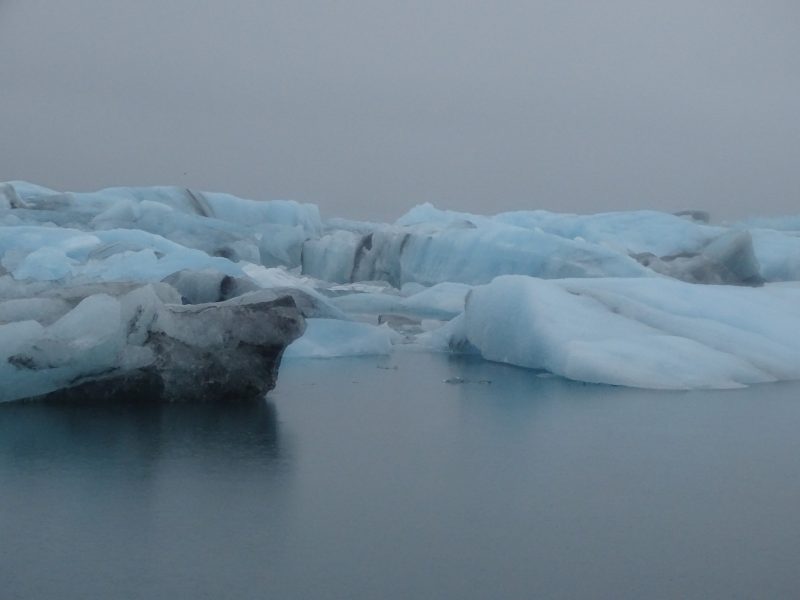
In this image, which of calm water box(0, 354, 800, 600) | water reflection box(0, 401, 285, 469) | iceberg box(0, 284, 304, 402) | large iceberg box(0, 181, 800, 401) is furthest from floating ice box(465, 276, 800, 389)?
water reflection box(0, 401, 285, 469)

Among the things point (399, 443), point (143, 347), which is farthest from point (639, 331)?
point (143, 347)

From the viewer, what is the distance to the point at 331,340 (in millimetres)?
6785

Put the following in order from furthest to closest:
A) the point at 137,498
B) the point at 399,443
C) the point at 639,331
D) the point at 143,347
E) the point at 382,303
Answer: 1. the point at 382,303
2. the point at 639,331
3. the point at 143,347
4. the point at 399,443
5. the point at 137,498

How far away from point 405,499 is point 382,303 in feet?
21.4

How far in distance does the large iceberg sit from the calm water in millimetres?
234

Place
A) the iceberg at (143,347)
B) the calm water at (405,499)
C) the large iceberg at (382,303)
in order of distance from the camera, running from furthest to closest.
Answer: the large iceberg at (382,303) < the iceberg at (143,347) < the calm water at (405,499)

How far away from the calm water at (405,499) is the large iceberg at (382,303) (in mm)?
234

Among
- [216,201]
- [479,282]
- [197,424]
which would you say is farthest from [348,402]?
[216,201]

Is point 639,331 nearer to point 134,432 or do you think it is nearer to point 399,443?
point 399,443

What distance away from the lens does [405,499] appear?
10.1ft

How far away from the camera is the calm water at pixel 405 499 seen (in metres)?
2.35

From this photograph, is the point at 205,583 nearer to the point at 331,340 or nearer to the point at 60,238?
the point at 331,340

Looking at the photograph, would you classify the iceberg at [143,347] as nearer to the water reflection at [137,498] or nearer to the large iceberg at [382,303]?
the large iceberg at [382,303]

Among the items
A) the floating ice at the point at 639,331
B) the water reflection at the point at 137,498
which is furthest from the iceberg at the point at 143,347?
the floating ice at the point at 639,331
